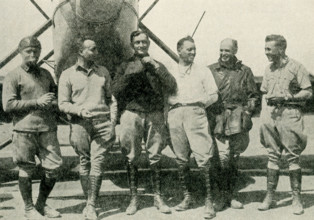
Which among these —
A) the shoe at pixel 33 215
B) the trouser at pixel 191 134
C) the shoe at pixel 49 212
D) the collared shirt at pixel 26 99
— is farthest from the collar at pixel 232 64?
the shoe at pixel 33 215

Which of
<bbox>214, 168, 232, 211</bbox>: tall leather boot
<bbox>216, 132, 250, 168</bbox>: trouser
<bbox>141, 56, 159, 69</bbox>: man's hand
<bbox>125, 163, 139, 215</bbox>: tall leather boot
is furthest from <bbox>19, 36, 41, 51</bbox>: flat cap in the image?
<bbox>214, 168, 232, 211</bbox>: tall leather boot

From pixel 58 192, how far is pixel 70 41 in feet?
6.62

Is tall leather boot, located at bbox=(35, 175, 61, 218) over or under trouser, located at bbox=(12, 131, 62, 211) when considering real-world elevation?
under

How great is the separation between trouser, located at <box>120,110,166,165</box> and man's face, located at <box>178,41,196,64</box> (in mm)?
708

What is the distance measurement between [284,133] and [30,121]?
2.86 meters

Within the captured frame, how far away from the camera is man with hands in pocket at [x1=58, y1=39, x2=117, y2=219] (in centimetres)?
504

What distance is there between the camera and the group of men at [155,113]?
505cm

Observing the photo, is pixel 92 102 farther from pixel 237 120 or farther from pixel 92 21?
pixel 237 120

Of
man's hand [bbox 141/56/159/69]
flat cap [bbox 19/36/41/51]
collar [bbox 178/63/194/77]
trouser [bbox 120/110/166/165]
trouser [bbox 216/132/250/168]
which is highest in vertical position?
flat cap [bbox 19/36/41/51]

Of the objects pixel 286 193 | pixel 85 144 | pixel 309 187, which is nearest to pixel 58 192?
pixel 85 144

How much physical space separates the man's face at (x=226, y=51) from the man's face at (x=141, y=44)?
0.92m

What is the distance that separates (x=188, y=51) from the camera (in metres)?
5.31

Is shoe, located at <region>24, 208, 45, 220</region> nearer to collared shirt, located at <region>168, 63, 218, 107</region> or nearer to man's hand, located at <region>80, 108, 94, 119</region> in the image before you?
man's hand, located at <region>80, 108, 94, 119</region>

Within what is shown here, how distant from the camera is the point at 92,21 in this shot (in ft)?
18.8
